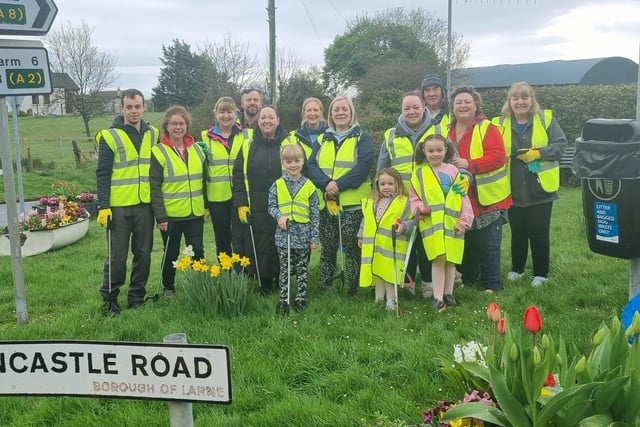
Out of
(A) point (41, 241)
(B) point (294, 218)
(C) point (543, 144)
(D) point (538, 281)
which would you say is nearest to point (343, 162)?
(B) point (294, 218)

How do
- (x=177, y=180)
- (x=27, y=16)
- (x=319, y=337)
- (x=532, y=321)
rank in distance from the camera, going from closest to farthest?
(x=532, y=321) < (x=319, y=337) < (x=27, y=16) < (x=177, y=180)

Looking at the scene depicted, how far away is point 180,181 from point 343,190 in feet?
5.20

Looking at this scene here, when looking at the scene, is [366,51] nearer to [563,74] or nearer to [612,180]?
[563,74]

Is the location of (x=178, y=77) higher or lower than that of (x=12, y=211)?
higher

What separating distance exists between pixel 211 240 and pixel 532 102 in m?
6.35

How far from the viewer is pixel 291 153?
18.0 ft

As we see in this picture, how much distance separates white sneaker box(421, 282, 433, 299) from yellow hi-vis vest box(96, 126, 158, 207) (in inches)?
112

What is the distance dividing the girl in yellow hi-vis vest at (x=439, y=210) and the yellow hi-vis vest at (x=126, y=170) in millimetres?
2535

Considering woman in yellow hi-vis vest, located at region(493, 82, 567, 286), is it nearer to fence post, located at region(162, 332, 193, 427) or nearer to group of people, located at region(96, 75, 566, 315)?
group of people, located at region(96, 75, 566, 315)

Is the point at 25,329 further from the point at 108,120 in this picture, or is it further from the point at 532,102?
the point at 108,120

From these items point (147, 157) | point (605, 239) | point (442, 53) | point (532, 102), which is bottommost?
point (605, 239)

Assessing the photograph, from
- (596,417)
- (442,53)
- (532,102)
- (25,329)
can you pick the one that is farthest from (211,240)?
(442,53)

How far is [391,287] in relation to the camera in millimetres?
5605

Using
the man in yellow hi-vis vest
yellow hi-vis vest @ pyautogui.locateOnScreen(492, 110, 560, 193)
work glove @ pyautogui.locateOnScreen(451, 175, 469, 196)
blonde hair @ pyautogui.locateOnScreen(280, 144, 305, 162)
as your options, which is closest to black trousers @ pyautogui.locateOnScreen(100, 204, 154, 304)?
the man in yellow hi-vis vest
